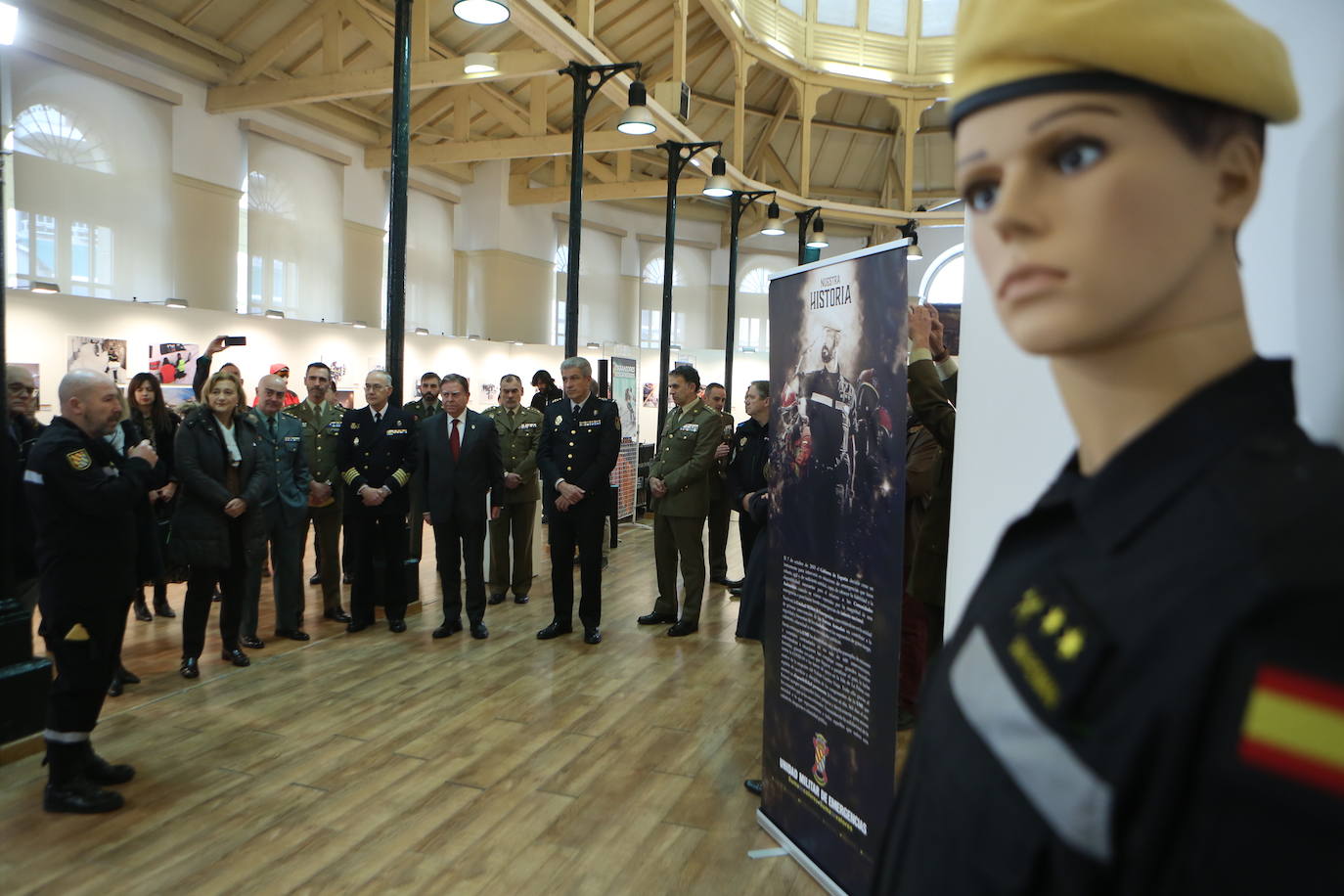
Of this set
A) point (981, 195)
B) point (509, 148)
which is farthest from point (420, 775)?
point (509, 148)

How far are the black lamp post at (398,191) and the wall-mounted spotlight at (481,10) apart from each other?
0.36 meters

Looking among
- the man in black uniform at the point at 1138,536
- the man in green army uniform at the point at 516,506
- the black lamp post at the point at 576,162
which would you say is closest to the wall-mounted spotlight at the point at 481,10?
the black lamp post at the point at 576,162

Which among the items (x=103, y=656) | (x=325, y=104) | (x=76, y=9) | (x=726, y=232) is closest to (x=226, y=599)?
(x=103, y=656)

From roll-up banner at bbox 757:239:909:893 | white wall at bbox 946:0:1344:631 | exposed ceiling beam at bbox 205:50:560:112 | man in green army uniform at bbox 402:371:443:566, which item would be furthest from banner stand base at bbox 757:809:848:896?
exposed ceiling beam at bbox 205:50:560:112

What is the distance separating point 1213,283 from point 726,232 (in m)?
19.8

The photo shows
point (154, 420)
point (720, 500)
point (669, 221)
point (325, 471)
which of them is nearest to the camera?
point (154, 420)

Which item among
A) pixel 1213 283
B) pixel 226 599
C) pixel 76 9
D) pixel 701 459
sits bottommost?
pixel 226 599

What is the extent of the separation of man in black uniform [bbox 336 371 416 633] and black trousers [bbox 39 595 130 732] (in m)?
2.17

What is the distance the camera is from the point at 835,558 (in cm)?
257

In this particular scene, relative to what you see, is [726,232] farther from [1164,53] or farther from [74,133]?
[1164,53]

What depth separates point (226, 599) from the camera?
462 centimetres

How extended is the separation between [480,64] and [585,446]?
502cm

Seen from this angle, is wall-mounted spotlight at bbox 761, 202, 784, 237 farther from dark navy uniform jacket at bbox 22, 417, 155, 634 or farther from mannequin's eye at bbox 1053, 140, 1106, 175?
mannequin's eye at bbox 1053, 140, 1106, 175

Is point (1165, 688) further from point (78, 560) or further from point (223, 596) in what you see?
point (223, 596)
